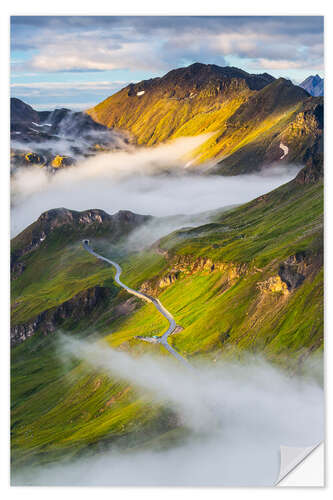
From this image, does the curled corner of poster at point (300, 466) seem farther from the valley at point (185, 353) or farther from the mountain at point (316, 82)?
the mountain at point (316, 82)

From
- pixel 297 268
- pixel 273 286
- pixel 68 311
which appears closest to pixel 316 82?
pixel 297 268

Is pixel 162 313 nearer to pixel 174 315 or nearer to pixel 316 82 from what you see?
pixel 174 315

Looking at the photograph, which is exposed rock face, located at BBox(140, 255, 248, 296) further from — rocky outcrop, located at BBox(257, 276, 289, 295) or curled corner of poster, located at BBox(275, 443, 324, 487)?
curled corner of poster, located at BBox(275, 443, 324, 487)

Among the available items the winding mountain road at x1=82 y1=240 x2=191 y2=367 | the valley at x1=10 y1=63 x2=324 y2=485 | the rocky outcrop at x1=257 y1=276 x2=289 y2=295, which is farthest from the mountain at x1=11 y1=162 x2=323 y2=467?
the winding mountain road at x1=82 y1=240 x2=191 y2=367
